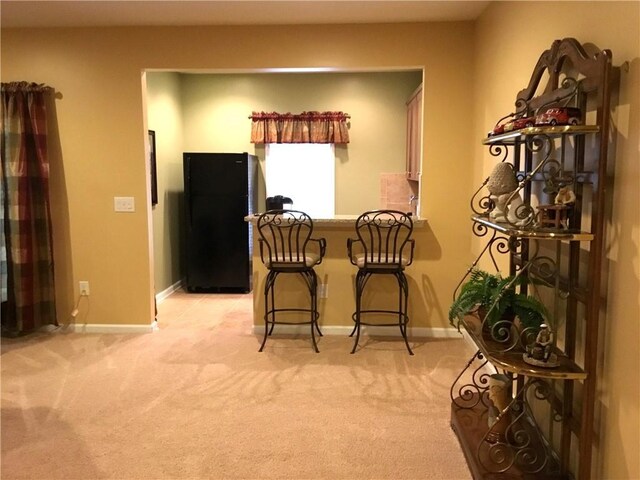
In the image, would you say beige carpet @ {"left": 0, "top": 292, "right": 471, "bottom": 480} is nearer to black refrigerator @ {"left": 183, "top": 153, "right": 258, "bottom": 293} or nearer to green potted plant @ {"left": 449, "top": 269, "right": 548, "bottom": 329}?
green potted plant @ {"left": 449, "top": 269, "right": 548, "bottom": 329}

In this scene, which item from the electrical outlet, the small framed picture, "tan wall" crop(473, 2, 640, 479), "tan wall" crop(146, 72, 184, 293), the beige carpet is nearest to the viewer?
"tan wall" crop(473, 2, 640, 479)

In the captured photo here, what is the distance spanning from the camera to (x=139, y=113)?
3.98 m

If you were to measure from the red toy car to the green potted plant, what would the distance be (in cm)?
60

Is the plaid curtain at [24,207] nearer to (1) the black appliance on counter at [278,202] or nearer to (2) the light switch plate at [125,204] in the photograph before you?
(2) the light switch plate at [125,204]

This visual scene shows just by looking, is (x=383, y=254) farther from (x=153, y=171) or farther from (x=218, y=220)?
(x=153, y=171)

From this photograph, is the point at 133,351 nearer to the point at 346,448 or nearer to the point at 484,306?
the point at 346,448

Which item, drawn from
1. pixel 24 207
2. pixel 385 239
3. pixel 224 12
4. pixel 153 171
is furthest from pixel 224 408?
pixel 153 171

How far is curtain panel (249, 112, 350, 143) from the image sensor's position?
230 inches

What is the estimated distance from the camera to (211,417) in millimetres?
2721

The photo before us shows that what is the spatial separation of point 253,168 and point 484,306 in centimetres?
409

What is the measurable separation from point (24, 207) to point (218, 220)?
1968 millimetres

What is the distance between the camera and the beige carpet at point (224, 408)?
7.52 feet

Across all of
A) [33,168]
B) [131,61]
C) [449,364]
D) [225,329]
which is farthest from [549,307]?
[33,168]

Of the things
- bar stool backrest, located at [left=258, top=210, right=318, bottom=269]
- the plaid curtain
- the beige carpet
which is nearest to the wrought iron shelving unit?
the beige carpet
